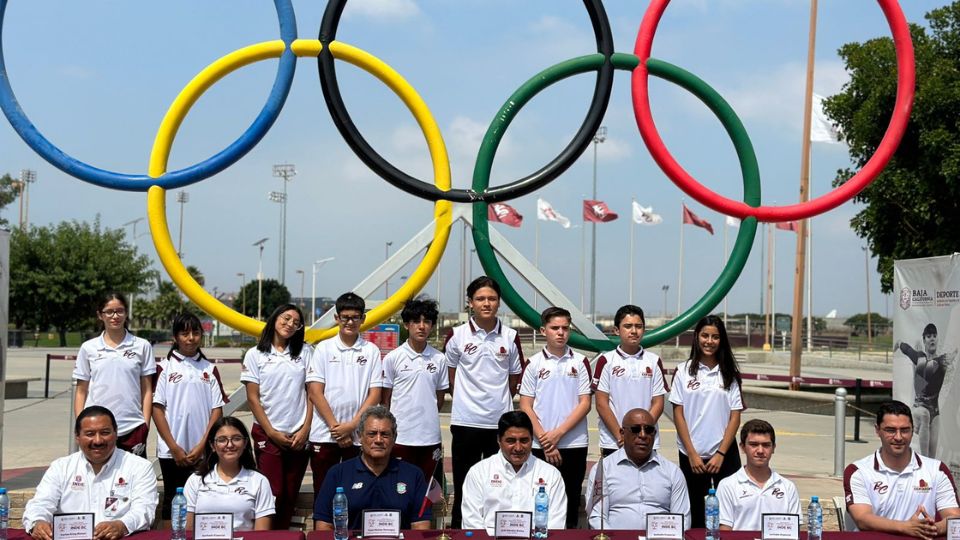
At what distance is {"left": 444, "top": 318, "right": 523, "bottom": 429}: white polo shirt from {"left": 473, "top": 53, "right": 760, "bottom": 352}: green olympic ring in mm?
1305

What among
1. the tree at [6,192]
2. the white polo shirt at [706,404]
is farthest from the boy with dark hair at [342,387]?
the tree at [6,192]

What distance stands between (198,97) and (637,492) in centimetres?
469

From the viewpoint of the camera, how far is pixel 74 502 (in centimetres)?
483

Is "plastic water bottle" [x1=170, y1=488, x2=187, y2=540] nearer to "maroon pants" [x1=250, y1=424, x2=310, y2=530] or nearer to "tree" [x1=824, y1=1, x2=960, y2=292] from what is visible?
"maroon pants" [x1=250, y1=424, x2=310, y2=530]

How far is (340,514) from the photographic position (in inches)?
174

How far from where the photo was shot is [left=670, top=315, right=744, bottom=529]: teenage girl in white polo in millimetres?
5977

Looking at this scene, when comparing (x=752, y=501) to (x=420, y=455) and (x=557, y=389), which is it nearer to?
(x=557, y=389)

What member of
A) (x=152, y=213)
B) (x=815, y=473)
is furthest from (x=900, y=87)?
(x=152, y=213)

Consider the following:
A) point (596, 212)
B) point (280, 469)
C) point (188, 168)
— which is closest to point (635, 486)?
point (280, 469)

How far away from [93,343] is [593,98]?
14.1ft

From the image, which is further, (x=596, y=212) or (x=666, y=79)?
(x=596, y=212)

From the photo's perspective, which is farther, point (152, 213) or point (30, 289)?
point (30, 289)

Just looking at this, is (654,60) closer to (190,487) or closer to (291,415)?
(291,415)

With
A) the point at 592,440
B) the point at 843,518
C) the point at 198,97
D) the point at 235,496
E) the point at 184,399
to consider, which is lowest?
the point at 592,440
